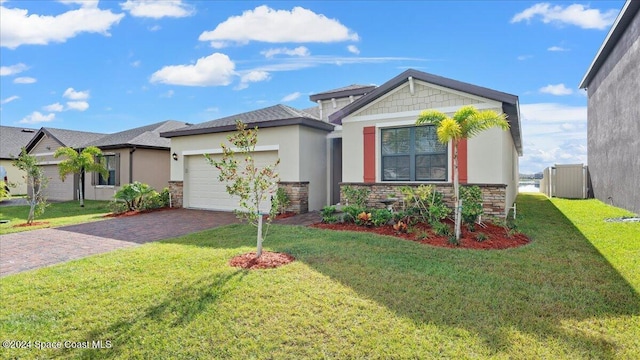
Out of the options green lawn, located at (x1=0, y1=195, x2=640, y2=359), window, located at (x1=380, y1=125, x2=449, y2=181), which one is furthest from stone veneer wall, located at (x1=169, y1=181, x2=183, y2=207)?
window, located at (x1=380, y1=125, x2=449, y2=181)

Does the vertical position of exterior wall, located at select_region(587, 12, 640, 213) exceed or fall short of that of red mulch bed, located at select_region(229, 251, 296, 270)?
it exceeds it

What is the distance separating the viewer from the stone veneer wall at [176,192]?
14.0m

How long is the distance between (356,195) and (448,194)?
2.57 metres

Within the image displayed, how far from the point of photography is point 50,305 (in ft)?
13.8

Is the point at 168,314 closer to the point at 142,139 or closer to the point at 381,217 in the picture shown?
the point at 381,217

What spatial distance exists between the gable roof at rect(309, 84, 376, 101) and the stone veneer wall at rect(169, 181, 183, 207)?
722 centimetres

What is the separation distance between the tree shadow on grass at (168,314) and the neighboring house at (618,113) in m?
12.8

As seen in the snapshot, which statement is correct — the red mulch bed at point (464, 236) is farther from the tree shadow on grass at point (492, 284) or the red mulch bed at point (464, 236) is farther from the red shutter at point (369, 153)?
the red shutter at point (369, 153)

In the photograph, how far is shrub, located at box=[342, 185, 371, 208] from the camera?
9891mm

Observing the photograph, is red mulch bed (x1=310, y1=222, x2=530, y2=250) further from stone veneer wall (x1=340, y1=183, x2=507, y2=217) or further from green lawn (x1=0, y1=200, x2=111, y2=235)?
green lawn (x1=0, y1=200, x2=111, y2=235)

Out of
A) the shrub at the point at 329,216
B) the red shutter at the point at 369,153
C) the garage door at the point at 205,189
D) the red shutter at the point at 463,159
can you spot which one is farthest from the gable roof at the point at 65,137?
the red shutter at the point at 463,159

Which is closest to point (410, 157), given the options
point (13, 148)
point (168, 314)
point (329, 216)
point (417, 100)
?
point (417, 100)

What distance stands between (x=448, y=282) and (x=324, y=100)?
12649mm

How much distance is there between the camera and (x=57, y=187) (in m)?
21.0
